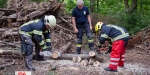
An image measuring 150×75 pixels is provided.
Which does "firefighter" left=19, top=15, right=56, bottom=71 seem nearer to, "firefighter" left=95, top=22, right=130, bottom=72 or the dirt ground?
the dirt ground

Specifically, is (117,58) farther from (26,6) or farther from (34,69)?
(26,6)

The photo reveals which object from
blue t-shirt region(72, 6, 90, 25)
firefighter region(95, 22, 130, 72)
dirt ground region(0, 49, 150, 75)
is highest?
blue t-shirt region(72, 6, 90, 25)

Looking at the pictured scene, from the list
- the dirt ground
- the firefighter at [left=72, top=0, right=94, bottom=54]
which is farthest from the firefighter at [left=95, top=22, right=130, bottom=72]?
the firefighter at [left=72, top=0, right=94, bottom=54]

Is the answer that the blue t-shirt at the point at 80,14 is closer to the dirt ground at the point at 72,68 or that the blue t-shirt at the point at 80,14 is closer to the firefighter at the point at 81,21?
the firefighter at the point at 81,21

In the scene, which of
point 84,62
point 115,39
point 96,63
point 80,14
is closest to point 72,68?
point 84,62

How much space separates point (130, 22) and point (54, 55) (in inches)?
224

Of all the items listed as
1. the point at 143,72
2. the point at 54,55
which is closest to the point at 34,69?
the point at 54,55

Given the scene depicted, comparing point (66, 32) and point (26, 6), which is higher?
point (26, 6)

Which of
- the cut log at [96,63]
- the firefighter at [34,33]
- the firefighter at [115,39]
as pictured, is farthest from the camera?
the cut log at [96,63]

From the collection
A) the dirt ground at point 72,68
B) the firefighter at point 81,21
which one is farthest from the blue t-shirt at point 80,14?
the dirt ground at point 72,68

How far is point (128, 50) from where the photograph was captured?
33.3 feet

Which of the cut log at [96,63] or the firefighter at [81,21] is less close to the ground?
the firefighter at [81,21]

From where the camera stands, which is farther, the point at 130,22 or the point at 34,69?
the point at 130,22

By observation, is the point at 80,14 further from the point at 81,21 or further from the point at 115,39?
the point at 115,39
